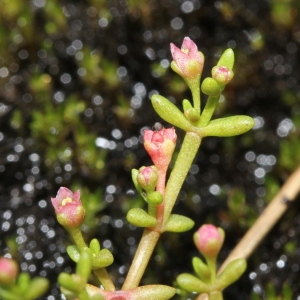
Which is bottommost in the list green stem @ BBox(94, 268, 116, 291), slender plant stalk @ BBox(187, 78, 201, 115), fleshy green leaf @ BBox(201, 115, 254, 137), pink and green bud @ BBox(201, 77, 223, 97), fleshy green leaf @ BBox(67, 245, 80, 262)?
green stem @ BBox(94, 268, 116, 291)

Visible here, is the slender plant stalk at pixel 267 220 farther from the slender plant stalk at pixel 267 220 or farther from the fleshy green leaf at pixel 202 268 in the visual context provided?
the fleshy green leaf at pixel 202 268

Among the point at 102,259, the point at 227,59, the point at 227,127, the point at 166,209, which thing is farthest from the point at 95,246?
the point at 227,59

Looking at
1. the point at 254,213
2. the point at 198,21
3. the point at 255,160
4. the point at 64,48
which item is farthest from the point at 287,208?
the point at 64,48

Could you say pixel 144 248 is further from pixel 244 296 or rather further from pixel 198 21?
pixel 198 21

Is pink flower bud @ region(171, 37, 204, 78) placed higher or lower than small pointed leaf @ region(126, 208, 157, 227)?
higher

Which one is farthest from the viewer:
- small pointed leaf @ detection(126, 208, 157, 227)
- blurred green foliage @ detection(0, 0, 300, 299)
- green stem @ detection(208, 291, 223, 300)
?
blurred green foliage @ detection(0, 0, 300, 299)

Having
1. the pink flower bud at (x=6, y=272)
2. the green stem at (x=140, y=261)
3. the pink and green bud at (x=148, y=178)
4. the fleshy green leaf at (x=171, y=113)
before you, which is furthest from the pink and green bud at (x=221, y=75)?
the pink flower bud at (x=6, y=272)

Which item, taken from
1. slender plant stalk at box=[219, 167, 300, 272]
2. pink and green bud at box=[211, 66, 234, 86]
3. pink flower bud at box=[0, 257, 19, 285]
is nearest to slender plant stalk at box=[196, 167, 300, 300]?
slender plant stalk at box=[219, 167, 300, 272]

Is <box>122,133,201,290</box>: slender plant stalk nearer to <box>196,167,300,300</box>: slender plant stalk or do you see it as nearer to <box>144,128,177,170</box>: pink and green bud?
<box>144,128,177,170</box>: pink and green bud
